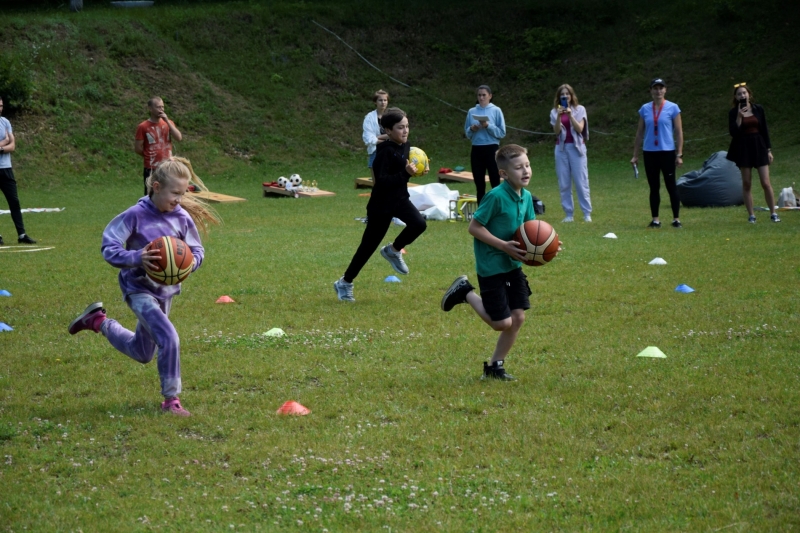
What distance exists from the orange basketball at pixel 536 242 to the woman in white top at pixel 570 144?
9.77 meters

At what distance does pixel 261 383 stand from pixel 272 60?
31113 mm


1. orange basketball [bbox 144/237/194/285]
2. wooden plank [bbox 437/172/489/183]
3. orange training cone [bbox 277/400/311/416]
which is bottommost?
wooden plank [bbox 437/172/489/183]

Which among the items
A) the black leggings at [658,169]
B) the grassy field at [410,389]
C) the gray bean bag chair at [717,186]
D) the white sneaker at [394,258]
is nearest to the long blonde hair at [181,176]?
the grassy field at [410,389]

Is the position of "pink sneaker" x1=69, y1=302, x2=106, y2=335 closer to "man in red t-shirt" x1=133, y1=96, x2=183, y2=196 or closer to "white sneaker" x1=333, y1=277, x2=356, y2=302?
"white sneaker" x1=333, y1=277, x2=356, y2=302

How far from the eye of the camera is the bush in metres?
27.9

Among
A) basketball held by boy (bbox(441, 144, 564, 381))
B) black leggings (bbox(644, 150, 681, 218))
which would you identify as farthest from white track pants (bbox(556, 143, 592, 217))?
basketball held by boy (bbox(441, 144, 564, 381))

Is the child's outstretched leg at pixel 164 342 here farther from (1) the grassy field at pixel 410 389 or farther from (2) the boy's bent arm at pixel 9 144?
(2) the boy's bent arm at pixel 9 144

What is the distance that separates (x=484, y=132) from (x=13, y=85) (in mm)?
17570

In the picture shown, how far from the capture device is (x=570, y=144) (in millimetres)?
16094

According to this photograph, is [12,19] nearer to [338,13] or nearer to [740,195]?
[338,13]

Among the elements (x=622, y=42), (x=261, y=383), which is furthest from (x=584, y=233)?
(x=622, y=42)

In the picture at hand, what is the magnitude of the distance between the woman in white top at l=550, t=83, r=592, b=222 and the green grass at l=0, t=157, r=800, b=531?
5.21m

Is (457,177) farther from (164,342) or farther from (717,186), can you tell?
(164,342)

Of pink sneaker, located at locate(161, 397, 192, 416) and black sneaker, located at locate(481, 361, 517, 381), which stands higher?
pink sneaker, located at locate(161, 397, 192, 416)
